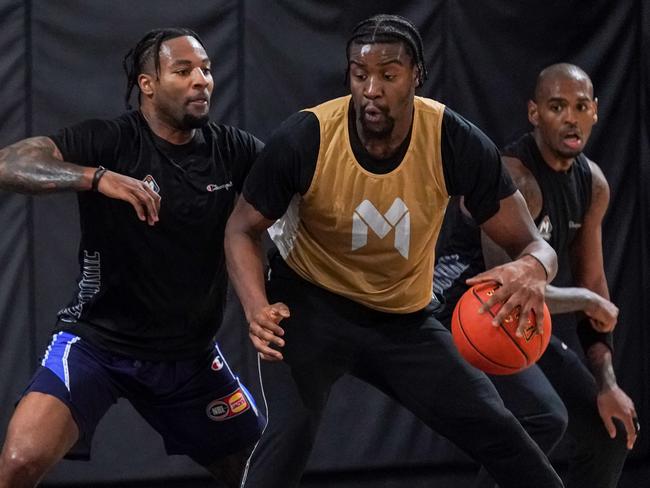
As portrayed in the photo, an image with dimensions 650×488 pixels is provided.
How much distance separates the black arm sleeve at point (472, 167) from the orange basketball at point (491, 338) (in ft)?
1.10

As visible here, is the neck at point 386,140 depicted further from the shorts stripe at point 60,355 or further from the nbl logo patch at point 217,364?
the shorts stripe at point 60,355

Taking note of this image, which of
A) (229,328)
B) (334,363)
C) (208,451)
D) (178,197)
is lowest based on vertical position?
(229,328)

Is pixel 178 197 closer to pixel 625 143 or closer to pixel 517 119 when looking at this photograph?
pixel 517 119

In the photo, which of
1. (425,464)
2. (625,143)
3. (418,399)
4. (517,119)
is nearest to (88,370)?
(418,399)

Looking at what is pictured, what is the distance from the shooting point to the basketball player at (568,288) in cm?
458

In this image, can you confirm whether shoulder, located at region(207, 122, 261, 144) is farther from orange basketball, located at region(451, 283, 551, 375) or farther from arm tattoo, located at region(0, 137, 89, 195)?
orange basketball, located at region(451, 283, 551, 375)

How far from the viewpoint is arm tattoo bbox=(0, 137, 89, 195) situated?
405 centimetres

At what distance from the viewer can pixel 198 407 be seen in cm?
443

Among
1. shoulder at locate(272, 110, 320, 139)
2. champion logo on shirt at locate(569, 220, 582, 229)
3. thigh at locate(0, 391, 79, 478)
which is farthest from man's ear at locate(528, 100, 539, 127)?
thigh at locate(0, 391, 79, 478)

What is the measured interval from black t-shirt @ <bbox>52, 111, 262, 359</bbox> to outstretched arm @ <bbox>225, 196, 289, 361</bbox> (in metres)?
0.41

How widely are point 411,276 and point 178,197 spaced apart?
912 millimetres

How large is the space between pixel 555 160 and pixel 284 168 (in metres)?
1.61

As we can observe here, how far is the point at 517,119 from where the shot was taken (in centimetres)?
634

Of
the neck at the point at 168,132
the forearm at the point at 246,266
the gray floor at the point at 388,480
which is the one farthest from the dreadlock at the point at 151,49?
the gray floor at the point at 388,480
